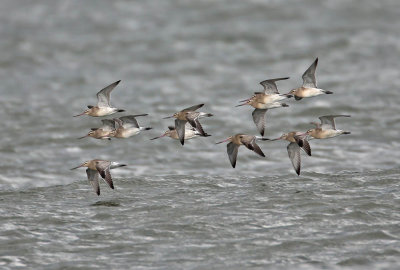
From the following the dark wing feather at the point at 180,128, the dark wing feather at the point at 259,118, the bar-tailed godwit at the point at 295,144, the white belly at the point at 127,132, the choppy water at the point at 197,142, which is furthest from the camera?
the dark wing feather at the point at 259,118

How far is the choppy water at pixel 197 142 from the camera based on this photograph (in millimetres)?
14734

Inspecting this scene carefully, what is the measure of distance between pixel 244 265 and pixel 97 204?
4.28 metres

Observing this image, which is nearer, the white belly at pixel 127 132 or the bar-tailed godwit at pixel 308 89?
the bar-tailed godwit at pixel 308 89

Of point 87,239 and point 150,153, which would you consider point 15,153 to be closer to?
point 150,153

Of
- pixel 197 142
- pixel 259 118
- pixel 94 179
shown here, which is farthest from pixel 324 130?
pixel 197 142

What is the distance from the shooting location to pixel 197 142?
77.4ft

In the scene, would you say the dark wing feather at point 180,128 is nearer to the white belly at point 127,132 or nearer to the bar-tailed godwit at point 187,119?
the bar-tailed godwit at point 187,119

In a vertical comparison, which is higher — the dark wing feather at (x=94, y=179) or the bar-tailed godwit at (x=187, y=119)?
the bar-tailed godwit at (x=187, y=119)

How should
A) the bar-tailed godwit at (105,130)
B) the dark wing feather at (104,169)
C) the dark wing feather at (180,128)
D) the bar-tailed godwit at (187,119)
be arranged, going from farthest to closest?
1. the bar-tailed godwit at (105,130)
2. the dark wing feather at (180,128)
3. the dark wing feather at (104,169)
4. the bar-tailed godwit at (187,119)

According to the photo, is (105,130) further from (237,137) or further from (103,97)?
(237,137)

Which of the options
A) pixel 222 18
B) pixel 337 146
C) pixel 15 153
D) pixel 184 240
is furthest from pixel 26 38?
pixel 184 240

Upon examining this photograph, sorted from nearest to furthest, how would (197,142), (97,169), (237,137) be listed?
(97,169) < (237,137) < (197,142)

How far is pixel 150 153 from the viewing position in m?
22.6

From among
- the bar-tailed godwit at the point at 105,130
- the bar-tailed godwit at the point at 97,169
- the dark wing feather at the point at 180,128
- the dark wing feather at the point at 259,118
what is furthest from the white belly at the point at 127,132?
the dark wing feather at the point at 259,118
